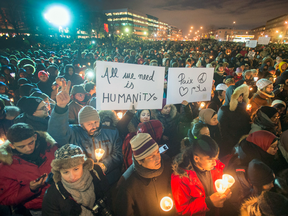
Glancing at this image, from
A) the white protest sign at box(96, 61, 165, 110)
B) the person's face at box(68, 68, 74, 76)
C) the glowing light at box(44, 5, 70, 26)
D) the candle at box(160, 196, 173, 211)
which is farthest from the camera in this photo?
the glowing light at box(44, 5, 70, 26)

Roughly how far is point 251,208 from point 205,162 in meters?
0.69

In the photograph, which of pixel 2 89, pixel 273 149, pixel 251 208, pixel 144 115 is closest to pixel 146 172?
pixel 251 208

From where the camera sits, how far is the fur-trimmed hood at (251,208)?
5.15ft

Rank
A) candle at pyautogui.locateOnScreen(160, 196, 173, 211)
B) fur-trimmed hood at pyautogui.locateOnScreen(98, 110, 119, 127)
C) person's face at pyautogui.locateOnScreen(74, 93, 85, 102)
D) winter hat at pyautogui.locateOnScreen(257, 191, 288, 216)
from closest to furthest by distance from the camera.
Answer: winter hat at pyautogui.locateOnScreen(257, 191, 288, 216) < candle at pyautogui.locateOnScreen(160, 196, 173, 211) < fur-trimmed hood at pyautogui.locateOnScreen(98, 110, 119, 127) < person's face at pyautogui.locateOnScreen(74, 93, 85, 102)

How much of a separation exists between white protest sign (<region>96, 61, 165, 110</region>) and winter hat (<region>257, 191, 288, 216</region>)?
1.90 m

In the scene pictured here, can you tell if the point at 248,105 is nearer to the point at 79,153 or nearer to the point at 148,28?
the point at 79,153

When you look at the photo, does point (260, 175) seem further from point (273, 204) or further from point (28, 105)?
point (28, 105)

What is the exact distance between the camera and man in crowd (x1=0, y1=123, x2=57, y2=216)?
1750mm

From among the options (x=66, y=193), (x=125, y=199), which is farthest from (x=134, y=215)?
(x=66, y=193)

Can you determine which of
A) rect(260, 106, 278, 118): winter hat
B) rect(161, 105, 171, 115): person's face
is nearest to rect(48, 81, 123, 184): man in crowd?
rect(161, 105, 171, 115): person's face

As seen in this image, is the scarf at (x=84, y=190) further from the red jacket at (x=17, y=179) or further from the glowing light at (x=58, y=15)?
the glowing light at (x=58, y=15)

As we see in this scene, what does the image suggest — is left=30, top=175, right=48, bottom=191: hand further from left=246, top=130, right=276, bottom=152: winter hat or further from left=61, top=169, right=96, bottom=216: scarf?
left=246, top=130, right=276, bottom=152: winter hat

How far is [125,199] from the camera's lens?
171cm

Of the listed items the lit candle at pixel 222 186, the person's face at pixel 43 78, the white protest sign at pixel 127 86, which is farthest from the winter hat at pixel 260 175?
the person's face at pixel 43 78
